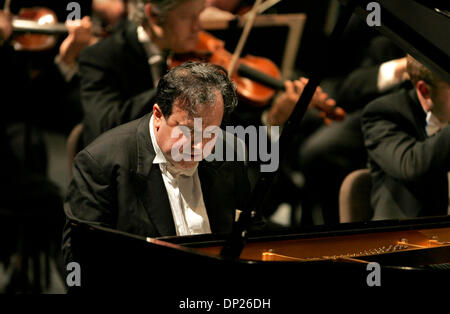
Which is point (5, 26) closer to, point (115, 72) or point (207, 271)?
point (115, 72)

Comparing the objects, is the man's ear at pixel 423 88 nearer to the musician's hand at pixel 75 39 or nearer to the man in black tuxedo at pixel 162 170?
the man in black tuxedo at pixel 162 170

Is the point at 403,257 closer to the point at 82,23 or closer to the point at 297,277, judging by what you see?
the point at 297,277

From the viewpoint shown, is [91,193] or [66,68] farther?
[66,68]

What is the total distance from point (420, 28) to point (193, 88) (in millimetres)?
660

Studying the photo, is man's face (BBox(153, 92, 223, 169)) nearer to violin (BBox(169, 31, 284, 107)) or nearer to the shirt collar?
the shirt collar

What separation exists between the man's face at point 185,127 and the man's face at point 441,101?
1.15 meters

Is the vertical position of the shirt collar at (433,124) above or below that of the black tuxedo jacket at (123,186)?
above

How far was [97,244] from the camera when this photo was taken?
168 cm

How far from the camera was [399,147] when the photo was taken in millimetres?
2885

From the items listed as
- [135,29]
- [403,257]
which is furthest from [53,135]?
[403,257]

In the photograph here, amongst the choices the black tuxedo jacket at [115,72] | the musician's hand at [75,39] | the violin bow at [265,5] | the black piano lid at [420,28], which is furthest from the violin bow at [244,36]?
the black piano lid at [420,28]

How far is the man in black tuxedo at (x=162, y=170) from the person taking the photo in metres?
2.00

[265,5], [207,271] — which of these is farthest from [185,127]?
[265,5]

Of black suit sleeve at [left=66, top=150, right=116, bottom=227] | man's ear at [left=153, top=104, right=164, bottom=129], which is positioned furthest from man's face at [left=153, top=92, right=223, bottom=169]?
black suit sleeve at [left=66, top=150, right=116, bottom=227]
